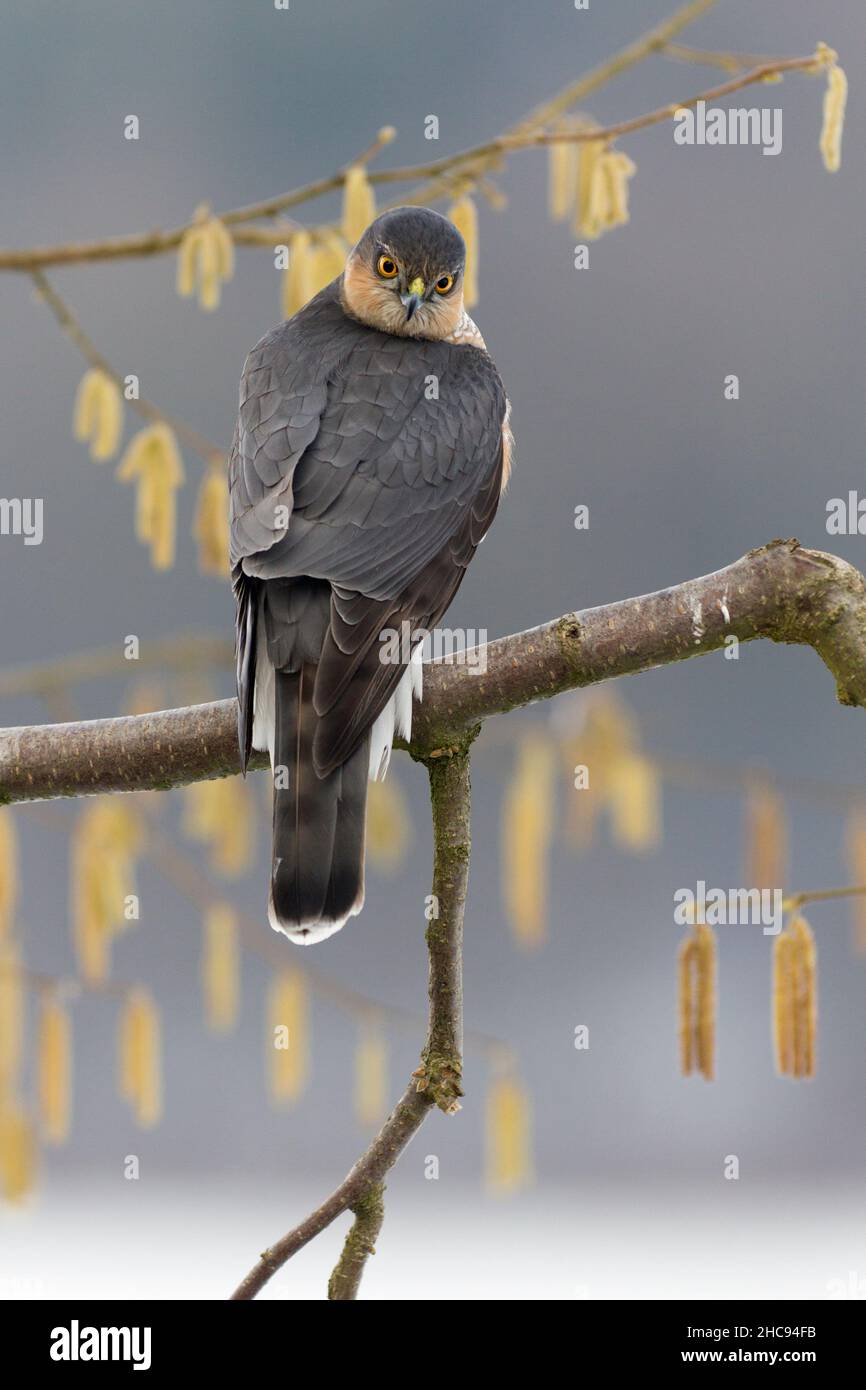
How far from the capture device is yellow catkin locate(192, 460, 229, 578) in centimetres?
223

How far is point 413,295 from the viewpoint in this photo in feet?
7.89

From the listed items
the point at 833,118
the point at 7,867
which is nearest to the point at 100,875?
the point at 7,867

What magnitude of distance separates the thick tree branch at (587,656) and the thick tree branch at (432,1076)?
8cm

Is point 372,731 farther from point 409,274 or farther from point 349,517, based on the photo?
point 409,274

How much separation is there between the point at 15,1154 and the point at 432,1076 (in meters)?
1.30

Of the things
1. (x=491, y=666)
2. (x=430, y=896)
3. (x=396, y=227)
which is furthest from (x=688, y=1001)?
(x=396, y=227)

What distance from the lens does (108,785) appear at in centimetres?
184

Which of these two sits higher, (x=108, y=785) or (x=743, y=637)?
(x=743, y=637)

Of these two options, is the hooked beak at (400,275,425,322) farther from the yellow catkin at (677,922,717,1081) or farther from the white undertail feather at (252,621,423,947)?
the yellow catkin at (677,922,717,1081)

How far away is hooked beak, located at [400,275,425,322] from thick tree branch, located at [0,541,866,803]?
85 centimetres

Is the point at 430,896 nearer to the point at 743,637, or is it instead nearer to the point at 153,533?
the point at 743,637

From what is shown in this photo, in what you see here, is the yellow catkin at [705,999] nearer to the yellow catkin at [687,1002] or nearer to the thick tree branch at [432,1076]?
the yellow catkin at [687,1002]

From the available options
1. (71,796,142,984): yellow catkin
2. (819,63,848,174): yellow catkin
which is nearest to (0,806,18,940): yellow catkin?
(71,796,142,984): yellow catkin

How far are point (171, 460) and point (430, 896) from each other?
874 mm
